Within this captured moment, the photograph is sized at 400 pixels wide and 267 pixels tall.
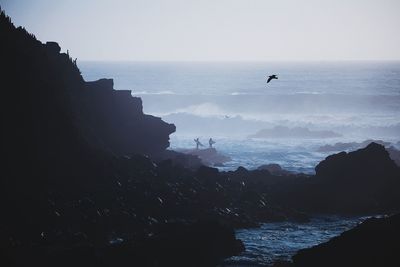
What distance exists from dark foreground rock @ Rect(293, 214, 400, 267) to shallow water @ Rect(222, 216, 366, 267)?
4905 millimetres

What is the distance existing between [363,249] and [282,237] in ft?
29.8

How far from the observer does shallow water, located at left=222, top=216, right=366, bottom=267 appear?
1881 centimetres

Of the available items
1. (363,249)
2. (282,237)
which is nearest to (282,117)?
(282,237)

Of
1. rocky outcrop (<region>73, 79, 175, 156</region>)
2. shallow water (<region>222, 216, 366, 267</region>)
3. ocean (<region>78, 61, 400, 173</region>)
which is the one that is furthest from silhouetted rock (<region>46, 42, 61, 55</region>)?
shallow water (<region>222, 216, 366, 267</region>)

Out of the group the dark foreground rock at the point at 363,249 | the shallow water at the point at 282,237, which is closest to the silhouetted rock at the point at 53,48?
the shallow water at the point at 282,237

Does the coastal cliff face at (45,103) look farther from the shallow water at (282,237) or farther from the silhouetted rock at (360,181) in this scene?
the silhouetted rock at (360,181)

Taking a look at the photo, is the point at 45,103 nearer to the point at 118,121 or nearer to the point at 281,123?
the point at 118,121

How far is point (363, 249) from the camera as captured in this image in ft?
41.7

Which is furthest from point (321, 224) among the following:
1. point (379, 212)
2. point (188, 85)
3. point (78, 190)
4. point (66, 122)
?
point (188, 85)

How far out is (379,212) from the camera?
26.1 metres

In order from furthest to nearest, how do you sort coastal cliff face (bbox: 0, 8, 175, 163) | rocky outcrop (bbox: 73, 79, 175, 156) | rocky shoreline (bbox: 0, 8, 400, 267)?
1. rocky outcrop (bbox: 73, 79, 175, 156)
2. coastal cliff face (bbox: 0, 8, 175, 163)
3. rocky shoreline (bbox: 0, 8, 400, 267)

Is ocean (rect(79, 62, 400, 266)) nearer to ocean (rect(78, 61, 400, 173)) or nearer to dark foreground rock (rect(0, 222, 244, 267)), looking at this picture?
ocean (rect(78, 61, 400, 173))

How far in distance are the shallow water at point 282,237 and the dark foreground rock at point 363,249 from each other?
490cm

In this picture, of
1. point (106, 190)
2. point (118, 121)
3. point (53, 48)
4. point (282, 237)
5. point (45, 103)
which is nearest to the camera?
point (282, 237)
